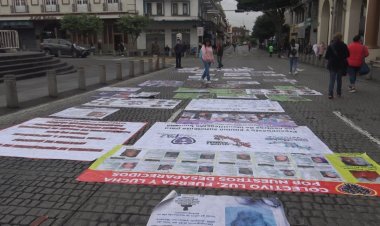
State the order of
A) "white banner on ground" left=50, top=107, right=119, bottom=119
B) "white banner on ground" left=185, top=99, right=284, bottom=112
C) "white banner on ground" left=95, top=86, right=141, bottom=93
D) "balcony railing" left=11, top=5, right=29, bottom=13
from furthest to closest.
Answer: "balcony railing" left=11, top=5, right=29, bottom=13, "white banner on ground" left=95, top=86, right=141, bottom=93, "white banner on ground" left=185, top=99, right=284, bottom=112, "white banner on ground" left=50, top=107, right=119, bottom=119

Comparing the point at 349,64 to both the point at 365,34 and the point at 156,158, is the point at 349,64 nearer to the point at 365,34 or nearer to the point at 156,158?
the point at 156,158

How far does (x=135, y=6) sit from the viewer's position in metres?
50.3

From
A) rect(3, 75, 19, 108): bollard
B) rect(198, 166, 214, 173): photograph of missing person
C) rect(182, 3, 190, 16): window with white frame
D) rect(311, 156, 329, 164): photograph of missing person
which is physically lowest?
rect(311, 156, 329, 164): photograph of missing person

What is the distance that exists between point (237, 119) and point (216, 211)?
14.7 ft

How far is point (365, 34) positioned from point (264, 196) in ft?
83.9

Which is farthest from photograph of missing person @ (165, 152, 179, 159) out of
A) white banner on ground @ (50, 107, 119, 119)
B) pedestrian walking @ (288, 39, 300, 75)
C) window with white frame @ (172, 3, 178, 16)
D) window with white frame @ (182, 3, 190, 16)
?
window with white frame @ (172, 3, 178, 16)

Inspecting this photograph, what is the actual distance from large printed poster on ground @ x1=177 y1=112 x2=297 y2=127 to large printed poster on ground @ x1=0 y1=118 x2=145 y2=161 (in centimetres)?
113

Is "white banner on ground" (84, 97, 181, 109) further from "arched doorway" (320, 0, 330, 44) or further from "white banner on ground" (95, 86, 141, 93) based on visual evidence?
"arched doorway" (320, 0, 330, 44)

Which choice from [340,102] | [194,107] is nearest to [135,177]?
[194,107]

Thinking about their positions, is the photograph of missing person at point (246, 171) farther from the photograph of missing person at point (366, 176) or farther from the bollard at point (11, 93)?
the bollard at point (11, 93)

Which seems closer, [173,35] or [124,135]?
[124,135]

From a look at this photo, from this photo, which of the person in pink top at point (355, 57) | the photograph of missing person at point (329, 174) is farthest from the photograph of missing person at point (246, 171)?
the person in pink top at point (355, 57)

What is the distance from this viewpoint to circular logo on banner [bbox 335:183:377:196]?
4.30 meters

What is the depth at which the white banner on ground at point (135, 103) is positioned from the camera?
9922 millimetres
